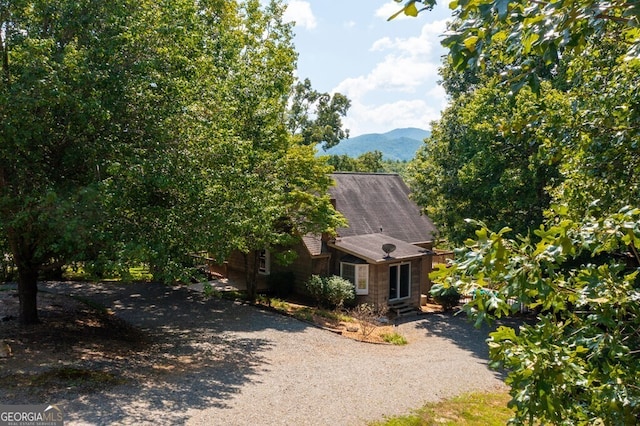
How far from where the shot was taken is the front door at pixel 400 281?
22859mm

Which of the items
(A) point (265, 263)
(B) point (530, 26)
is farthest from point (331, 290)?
(B) point (530, 26)

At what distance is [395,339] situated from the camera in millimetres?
17766

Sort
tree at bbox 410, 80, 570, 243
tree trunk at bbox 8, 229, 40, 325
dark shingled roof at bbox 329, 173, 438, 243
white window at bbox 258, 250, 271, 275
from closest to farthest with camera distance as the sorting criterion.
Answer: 1. tree trunk at bbox 8, 229, 40, 325
2. tree at bbox 410, 80, 570, 243
3. white window at bbox 258, 250, 271, 275
4. dark shingled roof at bbox 329, 173, 438, 243

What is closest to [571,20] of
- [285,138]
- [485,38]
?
[485,38]

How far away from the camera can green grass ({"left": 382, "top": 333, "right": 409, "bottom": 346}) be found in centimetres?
1755

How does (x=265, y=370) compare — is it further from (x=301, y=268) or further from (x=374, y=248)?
(x=374, y=248)

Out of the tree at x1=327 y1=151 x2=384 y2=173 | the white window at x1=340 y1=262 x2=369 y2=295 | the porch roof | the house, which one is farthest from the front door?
the tree at x1=327 y1=151 x2=384 y2=173

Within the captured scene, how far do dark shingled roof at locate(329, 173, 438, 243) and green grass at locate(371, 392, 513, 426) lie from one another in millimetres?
13020

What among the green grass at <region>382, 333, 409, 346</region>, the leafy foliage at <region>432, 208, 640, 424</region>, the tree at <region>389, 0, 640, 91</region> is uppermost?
the tree at <region>389, 0, 640, 91</region>

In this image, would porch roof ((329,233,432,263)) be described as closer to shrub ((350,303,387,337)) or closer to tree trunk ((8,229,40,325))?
shrub ((350,303,387,337))

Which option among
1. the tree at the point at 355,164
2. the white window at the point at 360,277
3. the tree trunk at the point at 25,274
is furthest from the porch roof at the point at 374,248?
the tree at the point at 355,164

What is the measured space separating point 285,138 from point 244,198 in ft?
20.6

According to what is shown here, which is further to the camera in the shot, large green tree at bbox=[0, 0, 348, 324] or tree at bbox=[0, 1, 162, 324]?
large green tree at bbox=[0, 0, 348, 324]

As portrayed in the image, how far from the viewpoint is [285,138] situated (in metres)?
19.7
